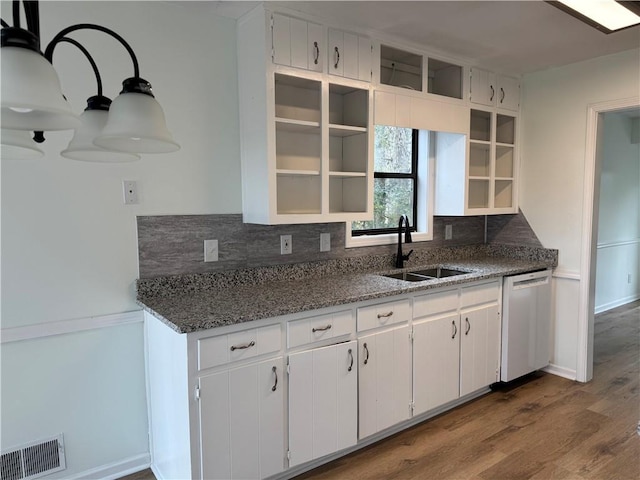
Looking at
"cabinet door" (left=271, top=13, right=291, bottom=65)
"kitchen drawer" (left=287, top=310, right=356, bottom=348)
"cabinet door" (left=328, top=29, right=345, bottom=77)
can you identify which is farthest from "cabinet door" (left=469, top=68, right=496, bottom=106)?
"kitchen drawer" (left=287, top=310, right=356, bottom=348)

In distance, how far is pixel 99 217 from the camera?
2.12 metres

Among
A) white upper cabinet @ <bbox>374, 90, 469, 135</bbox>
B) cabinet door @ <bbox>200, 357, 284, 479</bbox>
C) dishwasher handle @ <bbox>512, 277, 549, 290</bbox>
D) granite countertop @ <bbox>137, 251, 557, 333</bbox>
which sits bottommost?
cabinet door @ <bbox>200, 357, 284, 479</bbox>

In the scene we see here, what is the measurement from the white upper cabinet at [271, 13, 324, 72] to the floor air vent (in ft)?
7.16

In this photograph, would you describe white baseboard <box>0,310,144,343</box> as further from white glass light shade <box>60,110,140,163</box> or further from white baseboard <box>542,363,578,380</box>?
white baseboard <box>542,363,578,380</box>

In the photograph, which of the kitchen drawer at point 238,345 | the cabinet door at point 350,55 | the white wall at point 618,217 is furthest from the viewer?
the white wall at point 618,217

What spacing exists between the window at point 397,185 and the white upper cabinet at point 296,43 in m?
0.95

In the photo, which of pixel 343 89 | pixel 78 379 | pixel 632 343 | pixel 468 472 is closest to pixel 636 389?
pixel 632 343

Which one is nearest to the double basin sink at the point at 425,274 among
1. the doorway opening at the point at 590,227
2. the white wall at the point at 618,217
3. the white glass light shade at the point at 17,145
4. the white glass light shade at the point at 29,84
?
the doorway opening at the point at 590,227

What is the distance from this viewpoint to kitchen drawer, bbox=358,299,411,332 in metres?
2.33

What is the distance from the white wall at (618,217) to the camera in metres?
5.12

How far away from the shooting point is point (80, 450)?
→ 2125mm

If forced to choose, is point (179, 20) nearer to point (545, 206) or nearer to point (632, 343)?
point (545, 206)

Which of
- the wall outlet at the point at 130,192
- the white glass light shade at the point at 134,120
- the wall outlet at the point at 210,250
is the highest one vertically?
the white glass light shade at the point at 134,120

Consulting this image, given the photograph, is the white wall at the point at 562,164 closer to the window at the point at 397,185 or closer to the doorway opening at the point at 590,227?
the doorway opening at the point at 590,227
